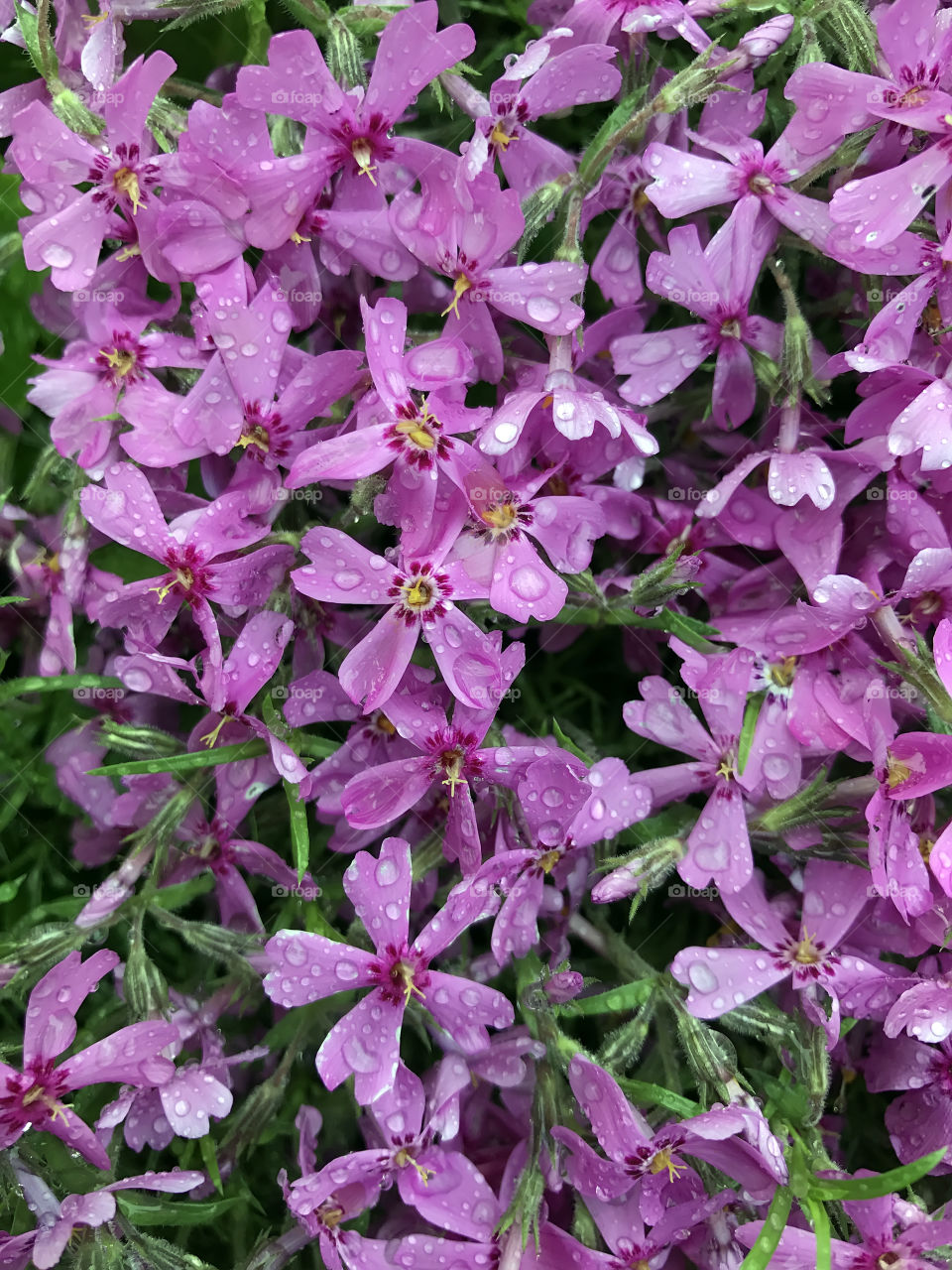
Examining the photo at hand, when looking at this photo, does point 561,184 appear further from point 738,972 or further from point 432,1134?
point 432,1134

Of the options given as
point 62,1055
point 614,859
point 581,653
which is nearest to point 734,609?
point 581,653

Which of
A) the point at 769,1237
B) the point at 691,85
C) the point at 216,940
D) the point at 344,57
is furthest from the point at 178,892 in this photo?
the point at 691,85

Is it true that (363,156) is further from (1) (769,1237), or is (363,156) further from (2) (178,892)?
(1) (769,1237)

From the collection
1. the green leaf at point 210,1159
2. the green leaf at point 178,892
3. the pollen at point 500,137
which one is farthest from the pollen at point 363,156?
the green leaf at point 210,1159

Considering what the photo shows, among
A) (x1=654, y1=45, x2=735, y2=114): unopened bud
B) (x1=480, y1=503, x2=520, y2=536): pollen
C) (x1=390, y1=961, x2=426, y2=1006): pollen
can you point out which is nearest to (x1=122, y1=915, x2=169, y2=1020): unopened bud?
(x1=390, y1=961, x2=426, y2=1006): pollen

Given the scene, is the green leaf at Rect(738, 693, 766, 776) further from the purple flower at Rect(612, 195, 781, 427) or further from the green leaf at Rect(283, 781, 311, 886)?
the green leaf at Rect(283, 781, 311, 886)

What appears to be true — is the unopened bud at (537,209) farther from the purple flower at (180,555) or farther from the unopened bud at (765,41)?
the purple flower at (180,555)
